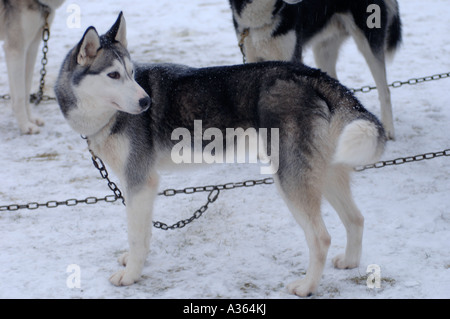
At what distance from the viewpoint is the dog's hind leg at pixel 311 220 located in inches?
114

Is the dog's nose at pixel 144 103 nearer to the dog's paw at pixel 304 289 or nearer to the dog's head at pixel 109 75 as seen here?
the dog's head at pixel 109 75

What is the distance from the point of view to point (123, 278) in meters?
3.23

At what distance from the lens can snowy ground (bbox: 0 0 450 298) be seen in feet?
10.5

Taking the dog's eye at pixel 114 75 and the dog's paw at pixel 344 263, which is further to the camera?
the dog's paw at pixel 344 263

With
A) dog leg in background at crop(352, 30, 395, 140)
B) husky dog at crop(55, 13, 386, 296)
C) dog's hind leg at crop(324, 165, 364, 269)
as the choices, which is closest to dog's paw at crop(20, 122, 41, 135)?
husky dog at crop(55, 13, 386, 296)

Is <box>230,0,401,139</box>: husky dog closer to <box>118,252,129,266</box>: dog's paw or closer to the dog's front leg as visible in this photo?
the dog's front leg

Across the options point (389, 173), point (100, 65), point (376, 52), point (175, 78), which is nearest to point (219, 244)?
point (175, 78)

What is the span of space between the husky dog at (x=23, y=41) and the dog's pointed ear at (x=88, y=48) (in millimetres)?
2265

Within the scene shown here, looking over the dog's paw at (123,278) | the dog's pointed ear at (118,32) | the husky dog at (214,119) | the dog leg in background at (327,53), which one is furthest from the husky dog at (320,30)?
the dog's paw at (123,278)

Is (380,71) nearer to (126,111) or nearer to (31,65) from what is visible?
(126,111)

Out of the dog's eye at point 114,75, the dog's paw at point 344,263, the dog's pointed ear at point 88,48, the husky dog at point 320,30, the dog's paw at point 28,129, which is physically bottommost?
the dog's paw at point 28,129

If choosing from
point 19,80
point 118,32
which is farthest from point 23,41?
point 118,32

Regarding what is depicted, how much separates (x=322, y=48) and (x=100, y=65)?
286 cm
